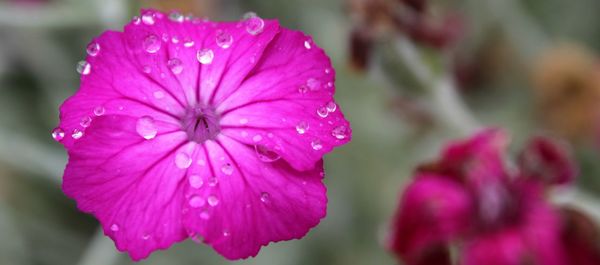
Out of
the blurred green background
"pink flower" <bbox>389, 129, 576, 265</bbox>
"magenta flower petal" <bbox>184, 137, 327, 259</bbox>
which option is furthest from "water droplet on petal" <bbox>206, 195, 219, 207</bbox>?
the blurred green background

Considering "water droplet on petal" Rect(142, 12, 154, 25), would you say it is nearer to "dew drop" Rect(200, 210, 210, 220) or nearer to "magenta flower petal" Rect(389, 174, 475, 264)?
"dew drop" Rect(200, 210, 210, 220)

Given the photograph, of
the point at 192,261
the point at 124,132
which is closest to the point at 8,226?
the point at 192,261

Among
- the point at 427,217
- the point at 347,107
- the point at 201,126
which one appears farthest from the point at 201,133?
the point at 347,107

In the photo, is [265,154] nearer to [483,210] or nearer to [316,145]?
[316,145]

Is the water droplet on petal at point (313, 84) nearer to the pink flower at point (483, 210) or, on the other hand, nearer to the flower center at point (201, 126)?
the flower center at point (201, 126)

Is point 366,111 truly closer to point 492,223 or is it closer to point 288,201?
point 492,223

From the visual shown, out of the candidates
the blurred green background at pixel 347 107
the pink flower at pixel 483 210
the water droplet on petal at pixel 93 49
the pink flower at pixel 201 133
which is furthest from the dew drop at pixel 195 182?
the blurred green background at pixel 347 107

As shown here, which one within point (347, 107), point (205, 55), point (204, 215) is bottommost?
point (204, 215)

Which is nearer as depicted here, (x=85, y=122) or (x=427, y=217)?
(x=85, y=122)
